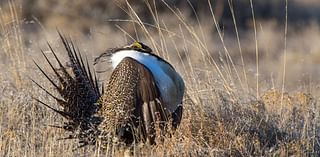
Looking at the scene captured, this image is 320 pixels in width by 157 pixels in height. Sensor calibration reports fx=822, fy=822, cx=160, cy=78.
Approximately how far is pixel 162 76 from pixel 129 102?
0.75 feet

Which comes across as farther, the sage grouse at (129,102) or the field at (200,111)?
the field at (200,111)

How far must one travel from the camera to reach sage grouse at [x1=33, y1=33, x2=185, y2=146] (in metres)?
4.28

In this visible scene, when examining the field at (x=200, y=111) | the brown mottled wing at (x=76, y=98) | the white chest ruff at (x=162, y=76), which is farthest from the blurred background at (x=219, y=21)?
the white chest ruff at (x=162, y=76)

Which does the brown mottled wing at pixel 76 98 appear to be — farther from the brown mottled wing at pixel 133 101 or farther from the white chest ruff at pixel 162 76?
the white chest ruff at pixel 162 76

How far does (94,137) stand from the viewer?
4551 millimetres

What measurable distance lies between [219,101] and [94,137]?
1.08 metres

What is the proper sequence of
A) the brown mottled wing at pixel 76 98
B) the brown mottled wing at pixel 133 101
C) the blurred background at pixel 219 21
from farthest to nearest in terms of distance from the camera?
1. the blurred background at pixel 219 21
2. the brown mottled wing at pixel 76 98
3. the brown mottled wing at pixel 133 101

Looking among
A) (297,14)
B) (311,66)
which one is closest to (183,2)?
(297,14)

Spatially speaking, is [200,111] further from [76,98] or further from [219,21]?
[219,21]

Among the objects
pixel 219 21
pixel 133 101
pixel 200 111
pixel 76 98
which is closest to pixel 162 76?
pixel 133 101

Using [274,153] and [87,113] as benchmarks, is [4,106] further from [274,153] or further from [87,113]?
[274,153]

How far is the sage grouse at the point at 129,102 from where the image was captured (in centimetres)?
428

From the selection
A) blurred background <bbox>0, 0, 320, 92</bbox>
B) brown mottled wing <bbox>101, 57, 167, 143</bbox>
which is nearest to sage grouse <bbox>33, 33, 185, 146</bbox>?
brown mottled wing <bbox>101, 57, 167, 143</bbox>

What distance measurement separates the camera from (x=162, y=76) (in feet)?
14.2
